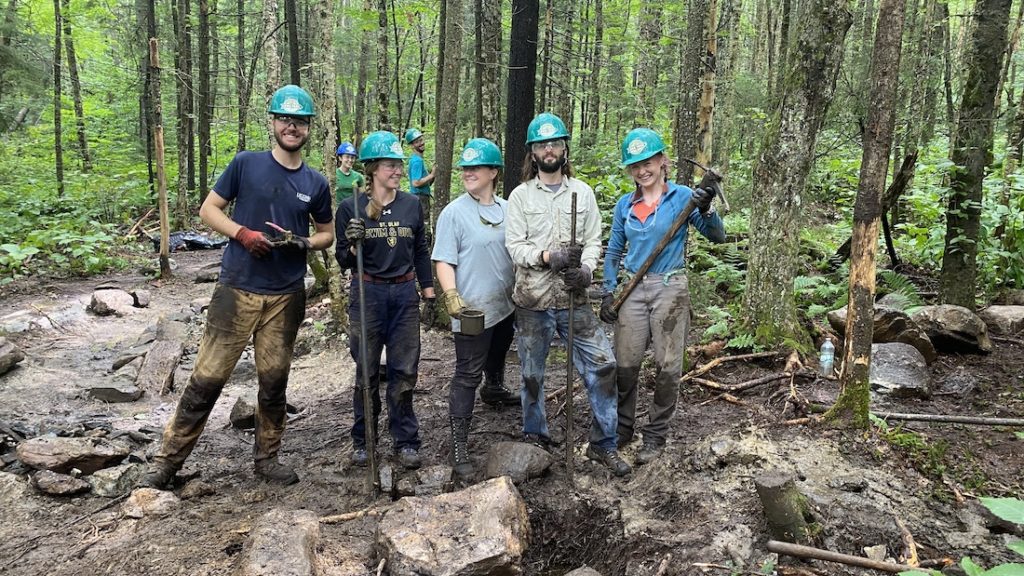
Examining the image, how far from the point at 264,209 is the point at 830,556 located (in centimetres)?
410

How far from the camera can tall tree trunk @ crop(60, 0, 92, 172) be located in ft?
63.2

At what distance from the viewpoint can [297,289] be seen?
4547mm

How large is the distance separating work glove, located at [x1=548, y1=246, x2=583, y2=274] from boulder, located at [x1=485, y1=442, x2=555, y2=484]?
4.63 feet

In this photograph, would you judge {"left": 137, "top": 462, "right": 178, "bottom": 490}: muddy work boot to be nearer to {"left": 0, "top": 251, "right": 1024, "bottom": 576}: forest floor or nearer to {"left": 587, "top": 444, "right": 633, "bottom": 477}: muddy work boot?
{"left": 0, "top": 251, "right": 1024, "bottom": 576}: forest floor

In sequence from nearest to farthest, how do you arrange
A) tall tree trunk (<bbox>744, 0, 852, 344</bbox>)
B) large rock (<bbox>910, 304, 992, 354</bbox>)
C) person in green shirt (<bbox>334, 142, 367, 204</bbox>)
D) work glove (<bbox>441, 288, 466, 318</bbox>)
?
work glove (<bbox>441, 288, 466, 318</bbox>) < tall tree trunk (<bbox>744, 0, 852, 344</bbox>) < large rock (<bbox>910, 304, 992, 354</bbox>) < person in green shirt (<bbox>334, 142, 367, 204</bbox>)

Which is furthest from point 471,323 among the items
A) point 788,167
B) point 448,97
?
point 448,97

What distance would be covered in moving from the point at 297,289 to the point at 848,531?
3.98m

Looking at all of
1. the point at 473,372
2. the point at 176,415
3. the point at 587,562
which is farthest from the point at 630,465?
the point at 176,415

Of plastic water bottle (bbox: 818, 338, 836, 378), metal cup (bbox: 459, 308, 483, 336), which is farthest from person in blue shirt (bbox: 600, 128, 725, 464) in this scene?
plastic water bottle (bbox: 818, 338, 836, 378)

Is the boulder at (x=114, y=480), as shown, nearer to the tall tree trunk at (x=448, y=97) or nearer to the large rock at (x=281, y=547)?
the large rock at (x=281, y=547)

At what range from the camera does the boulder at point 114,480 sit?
4.30m

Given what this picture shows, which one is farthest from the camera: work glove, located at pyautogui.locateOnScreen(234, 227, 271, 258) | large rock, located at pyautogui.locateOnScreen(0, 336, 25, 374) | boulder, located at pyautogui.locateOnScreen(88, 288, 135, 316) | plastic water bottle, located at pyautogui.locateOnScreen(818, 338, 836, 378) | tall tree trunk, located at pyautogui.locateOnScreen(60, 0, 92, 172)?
tall tree trunk, located at pyautogui.locateOnScreen(60, 0, 92, 172)

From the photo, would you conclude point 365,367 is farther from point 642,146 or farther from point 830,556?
point 830,556

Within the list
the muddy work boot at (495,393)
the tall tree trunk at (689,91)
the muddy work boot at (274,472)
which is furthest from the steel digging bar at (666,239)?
the tall tree trunk at (689,91)
